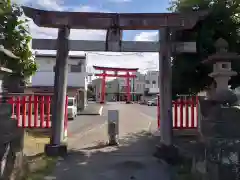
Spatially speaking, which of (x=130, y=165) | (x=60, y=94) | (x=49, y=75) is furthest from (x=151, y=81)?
(x=130, y=165)

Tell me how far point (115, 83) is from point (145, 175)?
6605 centimetres

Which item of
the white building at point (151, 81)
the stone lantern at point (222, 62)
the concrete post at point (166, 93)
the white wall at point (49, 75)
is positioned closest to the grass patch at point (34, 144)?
the concrete post at point (166, 93)

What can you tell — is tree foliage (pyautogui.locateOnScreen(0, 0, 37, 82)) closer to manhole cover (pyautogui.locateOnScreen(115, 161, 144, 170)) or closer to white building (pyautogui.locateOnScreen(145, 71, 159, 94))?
manhole cover (pyautogui.locateOnScreen(115, 161, 144, 170))

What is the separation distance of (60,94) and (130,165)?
3.01 metres

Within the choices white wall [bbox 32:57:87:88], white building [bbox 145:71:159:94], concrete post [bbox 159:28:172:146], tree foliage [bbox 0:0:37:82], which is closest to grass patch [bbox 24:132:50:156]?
tree foliage [bbox 0:0:37:82]

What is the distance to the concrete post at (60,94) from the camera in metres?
7.39

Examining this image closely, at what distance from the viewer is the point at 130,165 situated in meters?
6.69

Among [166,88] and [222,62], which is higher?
[222,62]

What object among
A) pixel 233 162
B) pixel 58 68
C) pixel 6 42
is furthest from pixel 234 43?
pixel 6 42

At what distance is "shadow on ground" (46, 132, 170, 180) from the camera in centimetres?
590

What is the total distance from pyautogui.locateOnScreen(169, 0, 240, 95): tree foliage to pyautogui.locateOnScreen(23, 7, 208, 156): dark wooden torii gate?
0.60 meters

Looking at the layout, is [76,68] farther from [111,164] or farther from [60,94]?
[111,164]

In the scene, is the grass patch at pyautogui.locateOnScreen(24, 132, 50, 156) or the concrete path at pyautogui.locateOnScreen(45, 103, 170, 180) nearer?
the concrete path at pyautogui.locateOnScreen(45, 103, 170, 180)

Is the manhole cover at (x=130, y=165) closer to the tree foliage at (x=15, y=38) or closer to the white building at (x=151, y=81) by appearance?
the tree foliage at (x=15, y=38)
